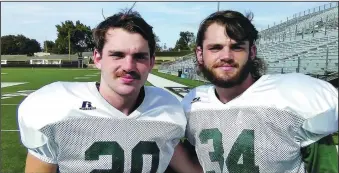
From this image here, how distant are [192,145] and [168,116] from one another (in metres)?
0.23

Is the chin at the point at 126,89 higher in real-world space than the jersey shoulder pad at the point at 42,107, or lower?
higher

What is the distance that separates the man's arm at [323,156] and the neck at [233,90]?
377 mm

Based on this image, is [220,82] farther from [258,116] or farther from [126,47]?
[126,47]

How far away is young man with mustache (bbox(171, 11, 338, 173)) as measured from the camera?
166cm

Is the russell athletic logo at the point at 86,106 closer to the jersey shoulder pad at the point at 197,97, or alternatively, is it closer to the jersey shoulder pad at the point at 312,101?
the jersey shoulder pad at the point at 197,97

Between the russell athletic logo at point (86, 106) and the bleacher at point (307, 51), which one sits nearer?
the russell athletic logo at point (86, 106)

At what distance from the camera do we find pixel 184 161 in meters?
1.93

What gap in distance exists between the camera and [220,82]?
5.71 feet

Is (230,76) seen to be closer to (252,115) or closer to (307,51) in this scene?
(252,115)

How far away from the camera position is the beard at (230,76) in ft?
5.60

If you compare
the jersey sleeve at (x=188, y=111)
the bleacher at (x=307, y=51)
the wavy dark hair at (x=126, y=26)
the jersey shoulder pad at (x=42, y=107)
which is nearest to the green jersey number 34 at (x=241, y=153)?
the jersey sleeve at (x=188, y=111)

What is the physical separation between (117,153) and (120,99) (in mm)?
230

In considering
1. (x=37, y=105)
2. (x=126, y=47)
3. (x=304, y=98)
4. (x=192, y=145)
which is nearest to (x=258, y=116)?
(x=304, y=98)

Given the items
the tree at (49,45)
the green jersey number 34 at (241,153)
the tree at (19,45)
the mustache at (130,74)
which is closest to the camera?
the mustache at (130,74)
